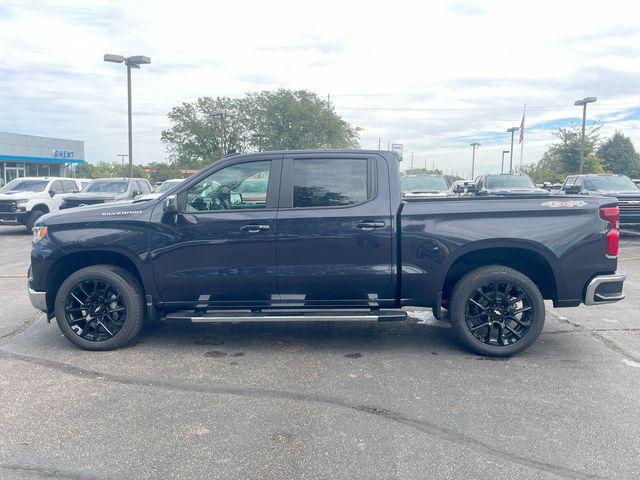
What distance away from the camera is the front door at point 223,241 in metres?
5.14

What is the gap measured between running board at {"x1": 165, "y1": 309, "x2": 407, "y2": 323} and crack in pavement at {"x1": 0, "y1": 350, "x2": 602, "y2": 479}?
2.52 ft

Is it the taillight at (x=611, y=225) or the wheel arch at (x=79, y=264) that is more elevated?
the taillight at (x=611, y=225)

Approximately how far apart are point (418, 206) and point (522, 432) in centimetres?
222

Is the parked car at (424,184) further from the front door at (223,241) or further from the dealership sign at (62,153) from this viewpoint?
the dealership sign at (62,153)

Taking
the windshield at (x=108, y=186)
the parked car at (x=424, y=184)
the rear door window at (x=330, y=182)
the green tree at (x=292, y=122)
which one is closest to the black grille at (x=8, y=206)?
the windshield at (x=108, y=186)

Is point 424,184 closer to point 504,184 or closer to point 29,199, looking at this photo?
point 504,184

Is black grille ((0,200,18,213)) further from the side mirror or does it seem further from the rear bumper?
the rear bumper

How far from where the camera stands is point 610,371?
15.6 feet

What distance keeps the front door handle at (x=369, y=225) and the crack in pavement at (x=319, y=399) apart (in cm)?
160

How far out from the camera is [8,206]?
639 inches

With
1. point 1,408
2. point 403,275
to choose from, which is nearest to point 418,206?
point 403,275

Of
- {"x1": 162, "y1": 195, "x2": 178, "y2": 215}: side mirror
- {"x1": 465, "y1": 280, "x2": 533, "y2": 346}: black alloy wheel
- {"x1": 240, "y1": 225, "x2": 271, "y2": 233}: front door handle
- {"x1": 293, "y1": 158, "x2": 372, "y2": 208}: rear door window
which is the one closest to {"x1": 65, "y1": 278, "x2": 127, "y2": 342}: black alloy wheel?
{"x1": 162, "y1": 195, "x2": 178, "y2": 215}: side mirror

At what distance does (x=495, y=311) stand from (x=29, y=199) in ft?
50.9

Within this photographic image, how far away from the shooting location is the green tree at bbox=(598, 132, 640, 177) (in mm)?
48031
